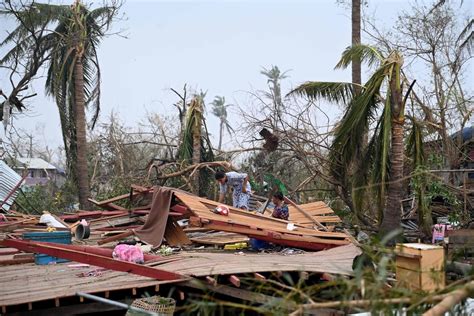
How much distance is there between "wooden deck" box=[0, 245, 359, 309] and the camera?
648 centimetres

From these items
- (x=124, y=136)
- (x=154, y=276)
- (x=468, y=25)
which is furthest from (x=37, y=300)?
(x=124, y=136)

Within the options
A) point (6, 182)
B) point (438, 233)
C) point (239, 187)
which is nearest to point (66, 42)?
point (6, 182)

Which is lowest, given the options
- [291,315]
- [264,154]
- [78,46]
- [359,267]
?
[291,315]

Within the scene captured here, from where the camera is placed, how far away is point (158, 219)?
10.4 m

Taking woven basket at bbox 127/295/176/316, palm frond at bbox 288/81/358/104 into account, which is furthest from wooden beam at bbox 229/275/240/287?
palm frond at bbox 288/81/358/104

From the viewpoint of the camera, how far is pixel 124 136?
2575 centimetres

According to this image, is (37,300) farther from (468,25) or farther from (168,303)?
(468,25)

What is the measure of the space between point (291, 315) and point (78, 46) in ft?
56.0

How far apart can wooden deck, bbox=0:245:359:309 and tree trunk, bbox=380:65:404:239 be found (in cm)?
151

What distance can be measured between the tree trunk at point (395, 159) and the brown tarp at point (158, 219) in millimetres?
3862

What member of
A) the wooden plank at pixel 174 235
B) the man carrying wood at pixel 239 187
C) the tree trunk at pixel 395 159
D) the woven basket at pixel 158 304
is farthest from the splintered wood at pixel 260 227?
the woven basket at pixel 158 304

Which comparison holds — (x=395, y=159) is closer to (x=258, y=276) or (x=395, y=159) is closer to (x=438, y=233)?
(x=438, y=233)

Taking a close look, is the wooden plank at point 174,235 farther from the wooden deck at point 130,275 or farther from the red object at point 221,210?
the wooden deck at point 130,275

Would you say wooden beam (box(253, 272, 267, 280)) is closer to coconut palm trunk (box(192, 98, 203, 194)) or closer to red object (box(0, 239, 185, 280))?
red object (box(0, 239, 185, 280))
